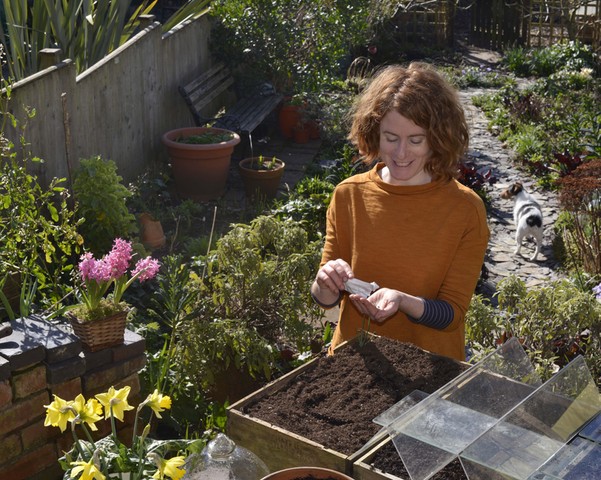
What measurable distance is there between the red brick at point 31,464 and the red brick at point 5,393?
0.24 meters

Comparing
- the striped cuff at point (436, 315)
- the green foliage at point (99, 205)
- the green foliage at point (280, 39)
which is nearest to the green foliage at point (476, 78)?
the green foliage at point (280, 39)

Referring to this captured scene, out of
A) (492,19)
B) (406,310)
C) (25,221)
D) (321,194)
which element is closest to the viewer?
(406,310)

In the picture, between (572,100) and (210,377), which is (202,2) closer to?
(572,100)

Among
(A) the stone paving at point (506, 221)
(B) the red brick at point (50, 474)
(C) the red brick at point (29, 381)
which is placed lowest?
(A) the stone paving at point (506, 221)

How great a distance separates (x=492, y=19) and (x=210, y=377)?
650 inches

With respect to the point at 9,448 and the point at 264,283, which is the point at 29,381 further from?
the point at 264,283

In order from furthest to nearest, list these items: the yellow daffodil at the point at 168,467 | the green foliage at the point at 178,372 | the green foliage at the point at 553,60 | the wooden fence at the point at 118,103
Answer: the green foliage at the point at 553,60
the wooden fence at the point at 118,103
the green foliage at the point at 178,372
the yellow daffodil at the point at 168,467

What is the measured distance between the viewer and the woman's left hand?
2.65 meters

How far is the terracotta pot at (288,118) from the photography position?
34.5 feet

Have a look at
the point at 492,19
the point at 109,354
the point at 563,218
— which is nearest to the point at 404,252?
the point at 109,354

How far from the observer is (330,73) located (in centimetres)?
1095

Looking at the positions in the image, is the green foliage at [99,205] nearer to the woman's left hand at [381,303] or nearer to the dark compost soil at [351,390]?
the dark compost soil at [351,390]

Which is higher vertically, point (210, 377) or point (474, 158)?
point (210, 377)

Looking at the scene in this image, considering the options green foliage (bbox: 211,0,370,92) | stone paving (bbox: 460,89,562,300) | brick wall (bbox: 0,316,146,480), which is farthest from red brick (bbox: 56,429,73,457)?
green foliage (bbox: 211,0,370,92)
